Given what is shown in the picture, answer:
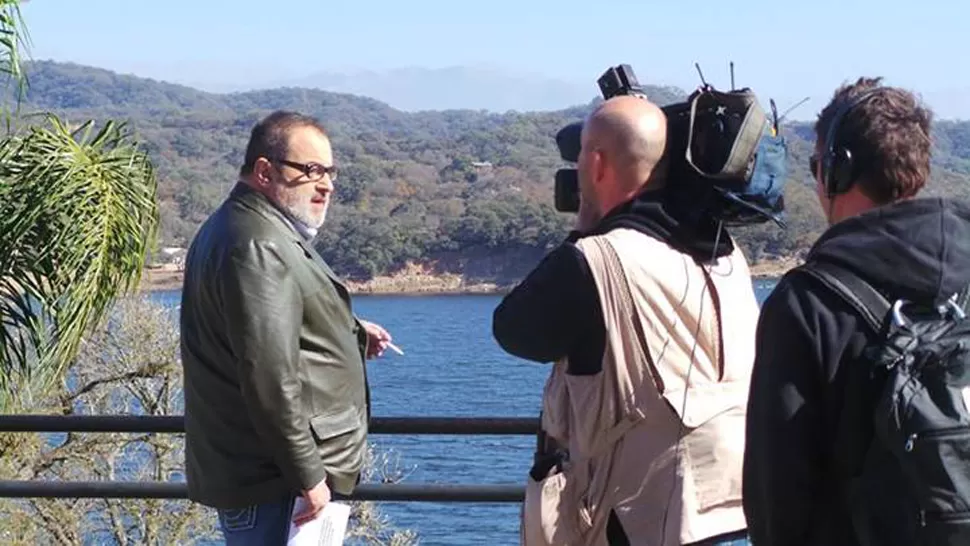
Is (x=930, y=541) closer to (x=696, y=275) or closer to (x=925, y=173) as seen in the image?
(x=925, y=173)

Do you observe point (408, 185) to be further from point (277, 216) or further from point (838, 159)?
point (838, 159)

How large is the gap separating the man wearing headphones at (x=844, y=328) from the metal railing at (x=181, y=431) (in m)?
2.03

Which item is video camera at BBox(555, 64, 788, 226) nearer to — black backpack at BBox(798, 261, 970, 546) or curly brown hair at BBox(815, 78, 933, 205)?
curly brown hair at BBox(815, 78, 933, 205)

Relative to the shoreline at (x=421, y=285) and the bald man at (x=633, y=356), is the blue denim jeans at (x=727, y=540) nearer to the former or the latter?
the bald man at (x=633, y=356)

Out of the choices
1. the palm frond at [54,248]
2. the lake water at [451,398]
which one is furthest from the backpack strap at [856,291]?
the lake water at [451,398]

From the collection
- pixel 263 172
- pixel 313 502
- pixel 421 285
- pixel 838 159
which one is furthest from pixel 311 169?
pixel 421 285

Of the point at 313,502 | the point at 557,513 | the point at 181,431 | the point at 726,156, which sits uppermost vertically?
the point at 726,156

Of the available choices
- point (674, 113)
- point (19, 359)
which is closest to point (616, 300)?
point (674, 113)

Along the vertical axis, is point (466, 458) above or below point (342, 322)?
below

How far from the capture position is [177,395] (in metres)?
26.9

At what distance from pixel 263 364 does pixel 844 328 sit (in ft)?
5.34

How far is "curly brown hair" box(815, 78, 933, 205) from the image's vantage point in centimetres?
263

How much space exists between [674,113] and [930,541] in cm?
121

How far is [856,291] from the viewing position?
2576 mm
